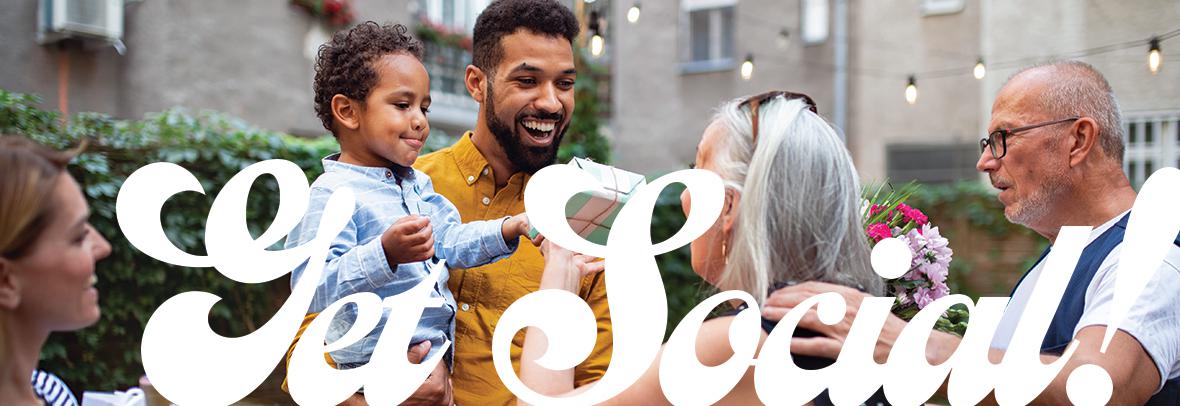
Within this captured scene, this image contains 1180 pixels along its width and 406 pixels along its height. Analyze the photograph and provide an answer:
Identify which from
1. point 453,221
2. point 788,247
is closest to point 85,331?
point 453,221

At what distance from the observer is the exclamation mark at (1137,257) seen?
2.27 meters

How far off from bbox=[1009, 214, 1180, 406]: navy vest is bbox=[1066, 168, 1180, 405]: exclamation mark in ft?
0.16

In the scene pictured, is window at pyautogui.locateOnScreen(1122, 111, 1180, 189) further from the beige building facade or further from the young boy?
the young boy

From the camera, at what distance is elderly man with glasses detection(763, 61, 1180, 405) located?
2.34 meters

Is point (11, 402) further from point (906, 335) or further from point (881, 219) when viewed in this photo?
point (881, 219)

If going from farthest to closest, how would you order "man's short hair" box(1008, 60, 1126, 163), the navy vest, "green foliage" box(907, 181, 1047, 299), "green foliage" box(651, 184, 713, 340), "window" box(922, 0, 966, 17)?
"window" box(922, 0, 966, 17), "green foliage" box(907, 181, 1047, 299), "green foliage" box(651, 184, 713, 340), "man's short hair" box(1008, 60, 1126, 163), the navy vest

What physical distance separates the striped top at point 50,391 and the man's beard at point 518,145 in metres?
1.05

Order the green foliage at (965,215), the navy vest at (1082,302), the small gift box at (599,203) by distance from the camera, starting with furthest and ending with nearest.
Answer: the green foliage at (965,215), the navy vest at (1082,302), the small gift box at (599,203)

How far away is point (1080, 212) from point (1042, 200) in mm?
99

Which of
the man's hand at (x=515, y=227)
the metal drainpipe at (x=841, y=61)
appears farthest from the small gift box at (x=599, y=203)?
the metal drainpipe at (x=841, y=61)

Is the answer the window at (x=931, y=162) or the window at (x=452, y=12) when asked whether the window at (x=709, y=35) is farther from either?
the window at (x=452, y=12)

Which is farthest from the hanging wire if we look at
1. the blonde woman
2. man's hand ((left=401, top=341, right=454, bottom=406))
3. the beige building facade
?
the blonde woman

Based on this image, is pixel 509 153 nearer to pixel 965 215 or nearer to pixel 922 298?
pixel 922 298

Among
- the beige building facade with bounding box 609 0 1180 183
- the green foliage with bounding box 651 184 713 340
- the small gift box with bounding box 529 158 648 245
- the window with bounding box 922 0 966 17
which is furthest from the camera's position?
the window with bounding box 922 0 966 17
